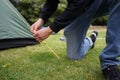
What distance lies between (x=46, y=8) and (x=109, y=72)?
3.75 ft

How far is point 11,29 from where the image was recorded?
5957 millimetres

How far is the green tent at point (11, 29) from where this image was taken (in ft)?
19.0

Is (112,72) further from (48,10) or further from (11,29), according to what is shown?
(11,29)

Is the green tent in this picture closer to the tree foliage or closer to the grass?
the grass

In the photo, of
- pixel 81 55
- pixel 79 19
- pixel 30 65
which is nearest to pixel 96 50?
pixel 81 55

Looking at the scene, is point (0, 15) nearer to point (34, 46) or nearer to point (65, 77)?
point (34, 46)

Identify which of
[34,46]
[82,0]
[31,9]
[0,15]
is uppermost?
[82,0]

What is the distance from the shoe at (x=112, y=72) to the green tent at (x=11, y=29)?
94.6 inches

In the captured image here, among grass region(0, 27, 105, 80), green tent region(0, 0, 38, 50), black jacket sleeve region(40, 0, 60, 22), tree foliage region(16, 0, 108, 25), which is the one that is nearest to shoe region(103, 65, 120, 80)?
grass region(0, 27, 105, 80)

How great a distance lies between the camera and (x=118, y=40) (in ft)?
11.9

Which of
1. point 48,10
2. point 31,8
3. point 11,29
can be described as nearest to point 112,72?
point 48,10

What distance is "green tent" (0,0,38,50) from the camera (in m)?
5.80

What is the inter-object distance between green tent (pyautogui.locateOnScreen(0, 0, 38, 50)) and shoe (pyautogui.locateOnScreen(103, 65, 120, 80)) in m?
2.40

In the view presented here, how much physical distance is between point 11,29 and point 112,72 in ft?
9.15
